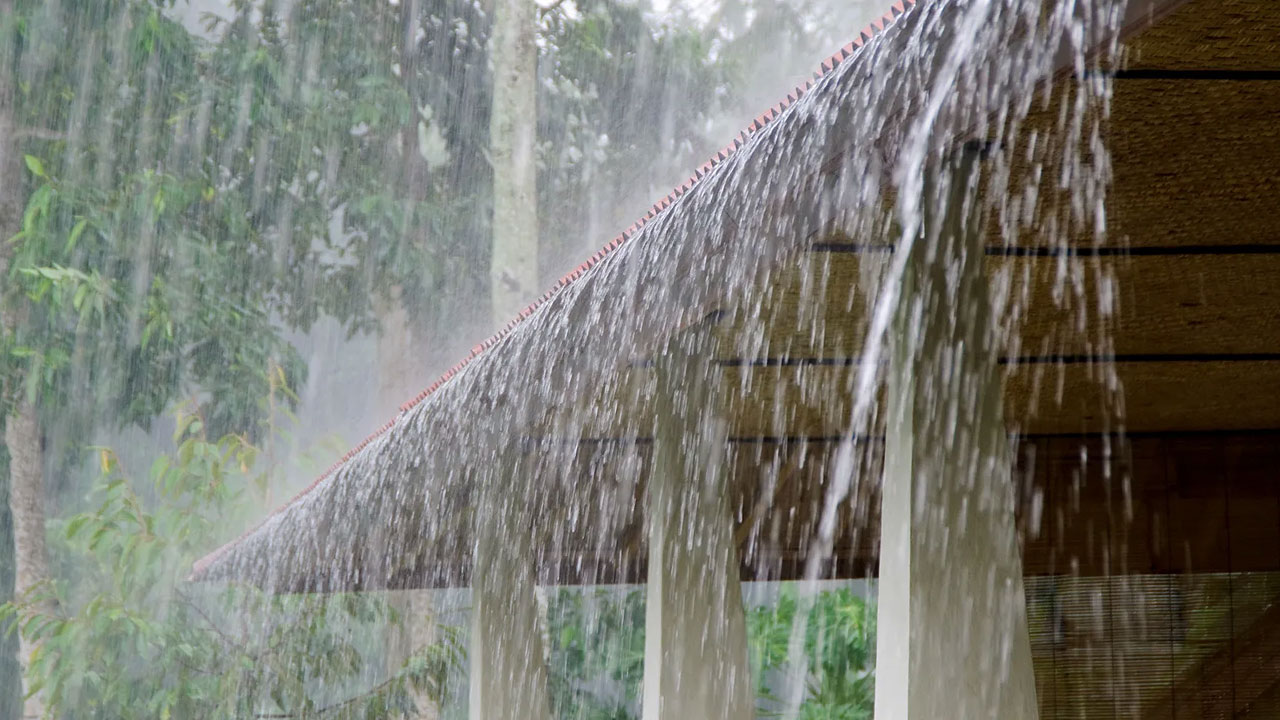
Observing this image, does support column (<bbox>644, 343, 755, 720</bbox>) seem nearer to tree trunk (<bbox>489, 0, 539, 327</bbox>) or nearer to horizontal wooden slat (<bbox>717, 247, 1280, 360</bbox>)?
horizontal wooden slat (<bbox>717, 247, 1280, 360</bbox>)

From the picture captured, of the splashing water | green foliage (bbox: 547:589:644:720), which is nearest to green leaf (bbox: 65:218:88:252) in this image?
green foliage (bbox: 547:589:644:720)

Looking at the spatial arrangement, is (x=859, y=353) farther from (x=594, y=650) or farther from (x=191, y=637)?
(x=191, y=637)

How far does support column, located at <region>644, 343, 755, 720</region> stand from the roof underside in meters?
0.14

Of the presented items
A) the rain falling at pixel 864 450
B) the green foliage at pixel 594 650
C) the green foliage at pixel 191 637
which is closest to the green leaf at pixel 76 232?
the rain falling at pixel 864 450

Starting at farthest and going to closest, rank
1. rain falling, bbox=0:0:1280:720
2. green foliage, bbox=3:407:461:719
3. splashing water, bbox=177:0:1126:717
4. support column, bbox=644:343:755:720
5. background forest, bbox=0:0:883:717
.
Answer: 1. background forest, bbox=0:0:883:717
2. green foliage, bbox=3:407:461:719
3. support column, bbox=644:343:755:720
4. rain falling, bbox=0:0:1280:720
5. splashing water, bbox=177:0:1126:717

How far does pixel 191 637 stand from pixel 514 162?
522cm

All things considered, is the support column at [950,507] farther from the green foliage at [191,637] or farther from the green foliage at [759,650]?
the green foliage at [191,637]

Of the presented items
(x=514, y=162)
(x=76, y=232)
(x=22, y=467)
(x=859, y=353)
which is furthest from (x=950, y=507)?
(x=22, y=467)

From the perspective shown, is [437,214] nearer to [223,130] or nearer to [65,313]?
[223,130]

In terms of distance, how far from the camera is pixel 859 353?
282 cm

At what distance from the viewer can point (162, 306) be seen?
12.2 metres

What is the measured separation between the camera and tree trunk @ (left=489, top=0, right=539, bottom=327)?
494 inches

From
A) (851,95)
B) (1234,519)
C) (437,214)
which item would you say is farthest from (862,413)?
(437,214)

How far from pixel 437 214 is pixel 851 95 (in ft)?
45.0
